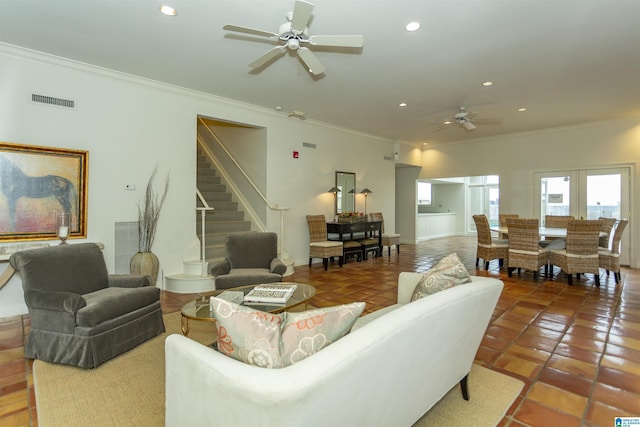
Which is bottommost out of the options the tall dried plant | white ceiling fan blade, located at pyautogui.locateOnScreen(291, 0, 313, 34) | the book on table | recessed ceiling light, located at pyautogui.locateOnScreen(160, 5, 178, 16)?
the book on table

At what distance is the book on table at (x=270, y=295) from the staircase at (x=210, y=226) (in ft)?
6.35

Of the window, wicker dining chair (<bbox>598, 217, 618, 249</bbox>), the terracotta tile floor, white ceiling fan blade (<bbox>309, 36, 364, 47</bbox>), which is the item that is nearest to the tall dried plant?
the terracotta tile floor

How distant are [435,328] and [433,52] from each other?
3257 mm

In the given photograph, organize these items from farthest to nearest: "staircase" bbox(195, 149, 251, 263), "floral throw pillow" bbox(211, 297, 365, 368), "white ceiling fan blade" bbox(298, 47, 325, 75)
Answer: "staircase" bbox(195, 149, 251, 263)
"white ceiling fan blade" bbox(298, 47, 325, 75)
"floral throw pillow" bbox(211, 297, 365, 368)

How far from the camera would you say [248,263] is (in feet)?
13.5

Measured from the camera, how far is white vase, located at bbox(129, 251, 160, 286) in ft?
13.4

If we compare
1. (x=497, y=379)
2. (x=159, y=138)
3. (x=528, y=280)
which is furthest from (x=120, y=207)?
(x=528, y=280)

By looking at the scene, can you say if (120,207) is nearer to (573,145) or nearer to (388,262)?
(388,262)

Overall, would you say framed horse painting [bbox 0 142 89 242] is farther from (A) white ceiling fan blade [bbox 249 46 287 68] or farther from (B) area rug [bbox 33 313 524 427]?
(A) white ceiling fan blade [bbox 249 46 287 68]

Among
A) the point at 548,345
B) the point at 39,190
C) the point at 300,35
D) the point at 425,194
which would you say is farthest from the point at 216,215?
the point at 425,194

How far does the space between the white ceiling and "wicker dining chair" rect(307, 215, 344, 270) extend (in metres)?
2.14

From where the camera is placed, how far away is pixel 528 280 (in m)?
5.13

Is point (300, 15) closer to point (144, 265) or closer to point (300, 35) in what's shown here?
point (300, 35)

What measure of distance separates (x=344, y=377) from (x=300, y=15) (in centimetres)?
241
